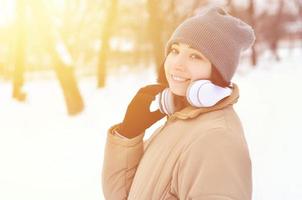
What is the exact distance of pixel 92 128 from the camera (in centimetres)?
1062

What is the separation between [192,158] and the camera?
6.21 ft

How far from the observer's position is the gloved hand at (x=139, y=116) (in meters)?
2.40

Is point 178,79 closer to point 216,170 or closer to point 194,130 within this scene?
point 194,130

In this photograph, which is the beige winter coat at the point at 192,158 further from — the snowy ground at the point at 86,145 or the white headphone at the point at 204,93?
the snowy ground at the point at 86,145

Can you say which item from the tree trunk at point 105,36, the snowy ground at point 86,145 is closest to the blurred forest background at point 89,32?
the tree trunk at point 105,36

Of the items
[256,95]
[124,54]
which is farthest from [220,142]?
[124,54]

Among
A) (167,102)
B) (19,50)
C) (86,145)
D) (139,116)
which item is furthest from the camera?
(19,50)

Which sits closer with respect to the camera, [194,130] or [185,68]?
[194,130]

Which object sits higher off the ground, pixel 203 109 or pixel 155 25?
pixel 203 109

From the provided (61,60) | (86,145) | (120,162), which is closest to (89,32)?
(61,60)

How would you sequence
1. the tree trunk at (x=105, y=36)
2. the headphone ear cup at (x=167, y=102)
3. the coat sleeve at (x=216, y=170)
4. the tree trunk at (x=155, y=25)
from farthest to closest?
the tree trunk at (x=105, y=36) < the tree trunk at (x=155, y=25) < the headphone ear cup at (x=167, y=102) < the coat sleeve at (x=216, y=170)

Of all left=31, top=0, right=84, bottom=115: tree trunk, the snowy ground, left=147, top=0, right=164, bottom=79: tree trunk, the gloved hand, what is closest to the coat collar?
the gloved hand

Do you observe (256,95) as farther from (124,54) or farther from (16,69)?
(124,54)

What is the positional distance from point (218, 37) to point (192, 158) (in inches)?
19.6
